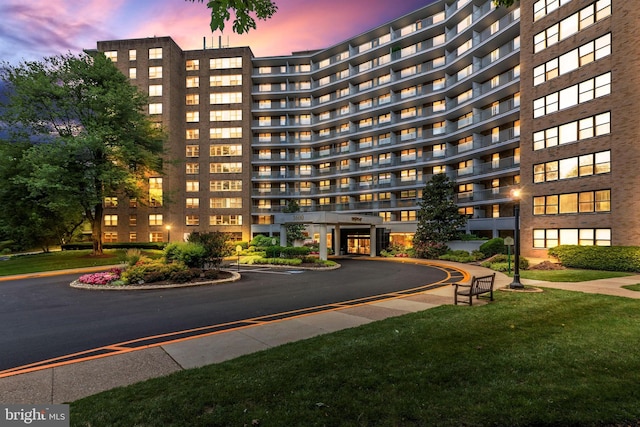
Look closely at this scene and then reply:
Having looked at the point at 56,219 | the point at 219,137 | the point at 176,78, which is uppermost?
the point at 176,78

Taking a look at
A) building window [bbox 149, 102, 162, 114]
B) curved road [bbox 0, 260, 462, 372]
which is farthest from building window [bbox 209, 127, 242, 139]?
curved road [bbox 0, 260, 462, 372]

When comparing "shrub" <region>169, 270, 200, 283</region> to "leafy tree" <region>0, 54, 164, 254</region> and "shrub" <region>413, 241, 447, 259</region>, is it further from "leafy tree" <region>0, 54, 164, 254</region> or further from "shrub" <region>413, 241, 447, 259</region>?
"shrub" <region>413, 241, 447, 259</region>

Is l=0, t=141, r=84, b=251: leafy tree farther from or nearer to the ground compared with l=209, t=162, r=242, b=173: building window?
nearer to the ground

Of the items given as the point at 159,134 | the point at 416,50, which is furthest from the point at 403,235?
the point at 159,134

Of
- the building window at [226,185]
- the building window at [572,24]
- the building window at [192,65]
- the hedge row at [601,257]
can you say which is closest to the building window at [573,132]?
the building window at [572,24]

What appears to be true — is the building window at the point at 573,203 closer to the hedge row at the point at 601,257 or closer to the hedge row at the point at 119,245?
the hedge row at the point at 601,257

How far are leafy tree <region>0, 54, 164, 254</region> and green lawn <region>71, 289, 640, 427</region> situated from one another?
3111 cm

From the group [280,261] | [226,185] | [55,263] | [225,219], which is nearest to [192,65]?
[226,185]

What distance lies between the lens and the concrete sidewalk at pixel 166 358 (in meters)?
5.25

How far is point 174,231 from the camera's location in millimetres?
53250

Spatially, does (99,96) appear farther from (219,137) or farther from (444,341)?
(444,341)

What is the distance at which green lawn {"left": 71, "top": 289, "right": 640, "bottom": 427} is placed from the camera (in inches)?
160

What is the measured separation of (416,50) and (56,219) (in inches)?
2221

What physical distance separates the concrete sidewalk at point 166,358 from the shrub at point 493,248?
72.8 feet
